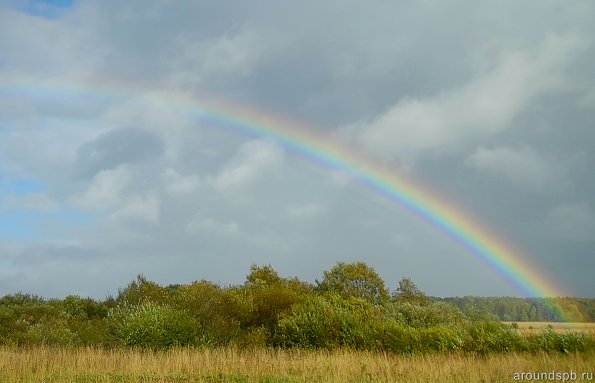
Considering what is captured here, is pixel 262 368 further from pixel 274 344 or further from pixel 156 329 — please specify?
pixel 274 344

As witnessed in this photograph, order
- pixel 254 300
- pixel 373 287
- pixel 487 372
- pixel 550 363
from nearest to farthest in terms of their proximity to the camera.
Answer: pixel 487 372
pixel 550 363
pixel 254 300
pixel 373 287

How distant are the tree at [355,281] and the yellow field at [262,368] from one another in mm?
47110

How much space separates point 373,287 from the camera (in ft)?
242

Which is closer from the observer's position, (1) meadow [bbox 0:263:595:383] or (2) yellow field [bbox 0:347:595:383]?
(2) yellow field [bbox 0:347:595:383]

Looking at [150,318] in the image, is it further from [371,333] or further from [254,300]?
[371,333]

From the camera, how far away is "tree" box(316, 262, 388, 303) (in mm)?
73375

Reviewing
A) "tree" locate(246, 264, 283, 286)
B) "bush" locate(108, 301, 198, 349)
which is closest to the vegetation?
"bush" locate(108, 301, 198, 349)

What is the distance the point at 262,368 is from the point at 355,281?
53.4 metres

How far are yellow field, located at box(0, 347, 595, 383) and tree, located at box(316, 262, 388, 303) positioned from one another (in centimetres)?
4711

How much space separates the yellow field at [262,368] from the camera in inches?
799

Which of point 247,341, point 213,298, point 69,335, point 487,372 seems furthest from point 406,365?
point 69,335

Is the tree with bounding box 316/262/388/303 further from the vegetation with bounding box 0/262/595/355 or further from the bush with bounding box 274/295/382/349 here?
the bush with bounding box 274/295/382/349

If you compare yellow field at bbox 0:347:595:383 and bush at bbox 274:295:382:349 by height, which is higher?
bush at bbox 274:295:382:349

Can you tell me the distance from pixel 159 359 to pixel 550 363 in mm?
15089
